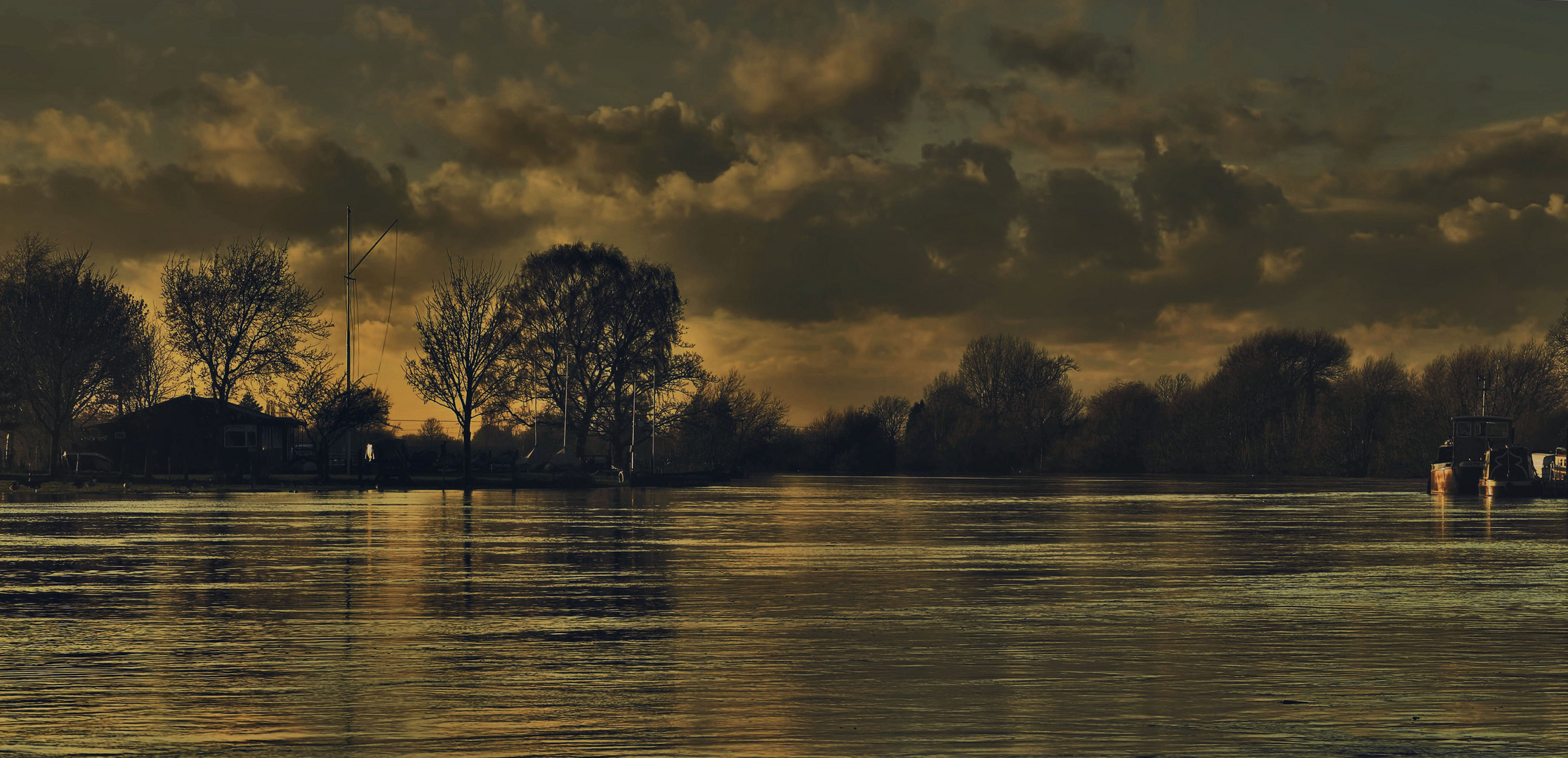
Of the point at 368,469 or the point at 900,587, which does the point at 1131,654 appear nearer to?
the point at 900,587

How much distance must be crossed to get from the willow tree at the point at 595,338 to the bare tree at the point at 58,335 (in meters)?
21.5

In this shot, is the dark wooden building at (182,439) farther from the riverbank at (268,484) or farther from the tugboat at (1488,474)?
the tugboat at (1488,474)

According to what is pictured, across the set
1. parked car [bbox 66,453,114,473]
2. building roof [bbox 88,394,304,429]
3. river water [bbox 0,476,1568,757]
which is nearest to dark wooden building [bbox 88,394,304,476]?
building roof [bbox 88,394,304,429]

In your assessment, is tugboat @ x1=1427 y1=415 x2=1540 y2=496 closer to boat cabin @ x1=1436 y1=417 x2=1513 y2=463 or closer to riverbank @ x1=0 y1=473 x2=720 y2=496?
boat cabin @ x1=1436 y1=417 x2=1513 y2=463

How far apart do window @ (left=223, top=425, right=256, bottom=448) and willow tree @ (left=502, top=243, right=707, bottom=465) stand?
14.6m

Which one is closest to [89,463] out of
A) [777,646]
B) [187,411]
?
[187,411]

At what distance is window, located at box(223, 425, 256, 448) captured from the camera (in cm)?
8712

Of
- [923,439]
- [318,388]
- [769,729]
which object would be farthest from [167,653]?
[923,439]

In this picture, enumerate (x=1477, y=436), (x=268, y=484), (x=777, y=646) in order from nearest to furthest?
(x=777, y=646)
(x=268, y=484)
(x=1477, y=436)

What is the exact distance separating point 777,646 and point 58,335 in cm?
7872

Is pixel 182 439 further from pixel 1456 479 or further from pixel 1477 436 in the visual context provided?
pixel 1477 436

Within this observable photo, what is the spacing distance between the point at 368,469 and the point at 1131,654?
73.5 metres

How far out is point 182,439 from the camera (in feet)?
277

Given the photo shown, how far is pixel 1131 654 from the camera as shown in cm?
1398
